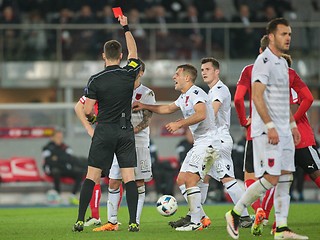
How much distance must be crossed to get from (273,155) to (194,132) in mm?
2221

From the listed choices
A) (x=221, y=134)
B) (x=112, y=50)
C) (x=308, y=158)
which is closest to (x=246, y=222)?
(x=308, y=158)

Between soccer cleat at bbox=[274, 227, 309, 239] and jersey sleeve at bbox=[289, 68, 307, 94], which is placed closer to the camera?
soccer cleat at bbox=[274, 227, 309, 239]

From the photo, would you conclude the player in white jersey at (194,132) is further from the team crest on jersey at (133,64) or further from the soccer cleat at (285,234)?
the soccer cleat at (285,234)

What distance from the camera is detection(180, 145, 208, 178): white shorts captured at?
10688 mm

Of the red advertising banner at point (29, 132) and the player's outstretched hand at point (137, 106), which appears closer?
the player's outstretched hand at point (137, 106)

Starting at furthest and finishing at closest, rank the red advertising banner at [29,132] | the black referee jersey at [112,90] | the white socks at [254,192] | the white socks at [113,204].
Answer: the red advertising banner at [29,132] → the white socks at [113,204] → the black referee jersey at [112,90] → the white socks at [254,192]

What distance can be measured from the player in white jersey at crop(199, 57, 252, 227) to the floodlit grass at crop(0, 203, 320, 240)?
1.56 ft

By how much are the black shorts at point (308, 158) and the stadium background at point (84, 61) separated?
8.70 meters

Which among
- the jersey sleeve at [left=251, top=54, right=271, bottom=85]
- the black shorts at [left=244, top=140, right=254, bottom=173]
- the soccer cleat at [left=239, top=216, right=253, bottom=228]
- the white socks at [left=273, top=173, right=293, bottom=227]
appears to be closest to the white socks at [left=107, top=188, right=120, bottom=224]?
the soccer cleat at [left=239, top=216, right=253, bottom=228]

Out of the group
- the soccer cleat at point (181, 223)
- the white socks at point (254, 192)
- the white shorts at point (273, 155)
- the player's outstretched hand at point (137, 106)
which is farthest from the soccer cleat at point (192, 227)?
the white shorts at point (273, 155)

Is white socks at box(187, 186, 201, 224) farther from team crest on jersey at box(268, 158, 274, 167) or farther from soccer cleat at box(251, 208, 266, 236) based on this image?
team crest on jersey at box(268, 158, 274, 167)

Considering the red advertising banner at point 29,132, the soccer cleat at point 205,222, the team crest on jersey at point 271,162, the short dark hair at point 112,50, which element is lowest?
the soccer cleat at point 205,222

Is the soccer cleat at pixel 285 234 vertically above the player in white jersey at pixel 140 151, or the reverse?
the player in white jersey at pixel 140 151

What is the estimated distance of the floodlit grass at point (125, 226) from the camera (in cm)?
988
